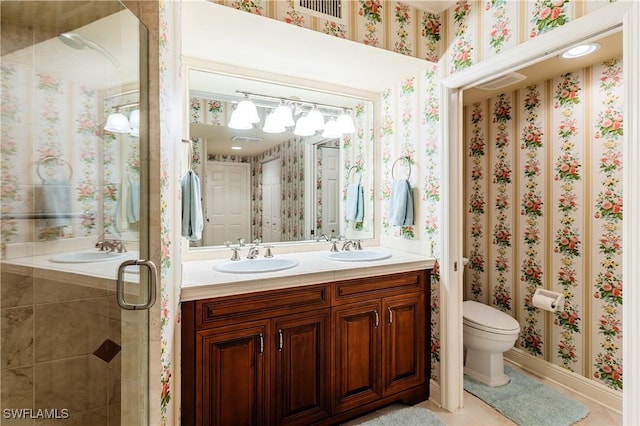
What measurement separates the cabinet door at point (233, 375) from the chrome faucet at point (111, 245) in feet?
1.90

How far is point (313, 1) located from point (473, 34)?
0.90 m

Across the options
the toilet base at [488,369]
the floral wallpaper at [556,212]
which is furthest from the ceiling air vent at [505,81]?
the toilet base at [488,369]

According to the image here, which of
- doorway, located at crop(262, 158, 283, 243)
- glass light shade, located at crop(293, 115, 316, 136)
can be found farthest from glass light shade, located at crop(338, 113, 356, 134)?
doorway, located at crop(262, 158, 283, 243)

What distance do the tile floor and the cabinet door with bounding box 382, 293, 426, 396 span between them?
0.53 feet

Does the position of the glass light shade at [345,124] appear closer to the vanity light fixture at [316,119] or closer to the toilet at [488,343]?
the vanity light fixture at [316,119]

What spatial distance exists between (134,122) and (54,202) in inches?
12.7

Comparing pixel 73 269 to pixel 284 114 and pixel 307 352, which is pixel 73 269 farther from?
pixel 284 114

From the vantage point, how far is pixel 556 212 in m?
2.36

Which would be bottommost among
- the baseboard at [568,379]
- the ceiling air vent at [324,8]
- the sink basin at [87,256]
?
the baseboard at [568,379]

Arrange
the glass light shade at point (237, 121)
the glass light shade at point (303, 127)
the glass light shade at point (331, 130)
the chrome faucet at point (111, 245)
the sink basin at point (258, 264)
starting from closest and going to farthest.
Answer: the chrome faucet at point (111, 245)
the sink basin at point (258, 264)
the glass light shade at point (237, 121)
the glass light shade at point (303, 127)
the glass light shade at point (331, 130)

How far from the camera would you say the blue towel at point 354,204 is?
2566mm

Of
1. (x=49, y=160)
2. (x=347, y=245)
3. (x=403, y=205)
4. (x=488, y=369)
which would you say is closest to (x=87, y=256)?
(x=49, y=160)

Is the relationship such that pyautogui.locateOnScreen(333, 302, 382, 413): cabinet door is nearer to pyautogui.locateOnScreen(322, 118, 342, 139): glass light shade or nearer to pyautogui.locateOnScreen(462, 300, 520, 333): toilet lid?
pyautogui.locateOnScreen(462, 300, 520, 333): toilet lid

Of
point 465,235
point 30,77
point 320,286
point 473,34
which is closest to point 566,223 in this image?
point 465,235
